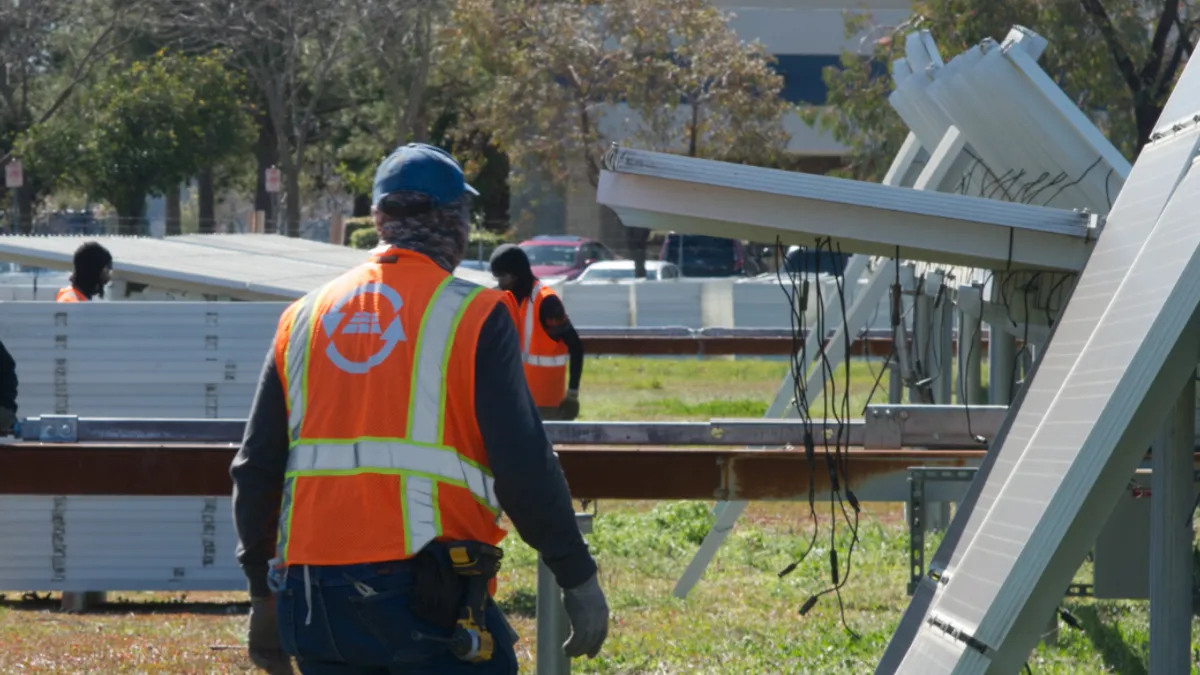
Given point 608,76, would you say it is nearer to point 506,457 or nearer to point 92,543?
point 92,543

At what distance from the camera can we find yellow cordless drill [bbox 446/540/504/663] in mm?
3326

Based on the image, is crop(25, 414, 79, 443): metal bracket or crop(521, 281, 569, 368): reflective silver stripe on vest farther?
crop(521, 281, 569, 368): reflective silver stripe on vest

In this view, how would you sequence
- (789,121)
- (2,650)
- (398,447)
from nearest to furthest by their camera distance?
(398,447)
(2,650)
(789,121)

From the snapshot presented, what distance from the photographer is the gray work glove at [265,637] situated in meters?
3.70

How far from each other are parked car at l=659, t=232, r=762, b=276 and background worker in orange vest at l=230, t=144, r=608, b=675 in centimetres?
3257

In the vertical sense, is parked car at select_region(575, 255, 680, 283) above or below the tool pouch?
above

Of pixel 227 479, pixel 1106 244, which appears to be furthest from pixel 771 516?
pixel 1106 244

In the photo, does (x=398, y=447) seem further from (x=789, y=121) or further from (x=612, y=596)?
(x=789, y=121)

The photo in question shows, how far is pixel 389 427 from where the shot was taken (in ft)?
11.0

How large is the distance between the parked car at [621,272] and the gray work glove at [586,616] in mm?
29038

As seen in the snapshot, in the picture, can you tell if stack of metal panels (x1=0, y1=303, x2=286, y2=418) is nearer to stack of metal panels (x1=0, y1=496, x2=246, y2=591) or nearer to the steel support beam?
stack of metal panels (x1=0, y1=496, x2=246, y2=591)

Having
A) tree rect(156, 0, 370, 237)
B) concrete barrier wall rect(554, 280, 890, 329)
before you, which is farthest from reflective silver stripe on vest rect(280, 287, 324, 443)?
tree rect(156, 0, 370, 237)

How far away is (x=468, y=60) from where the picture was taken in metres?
43.8

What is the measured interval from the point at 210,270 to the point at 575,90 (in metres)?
25.4
